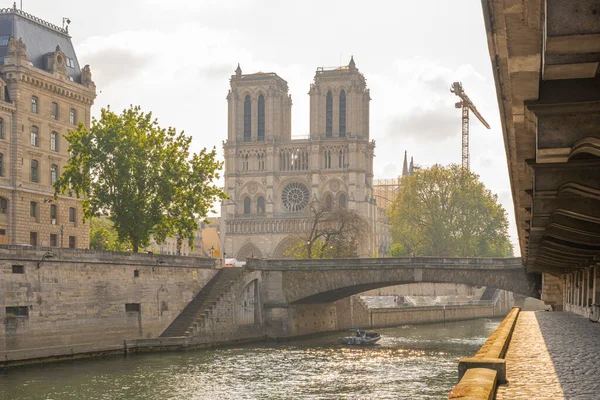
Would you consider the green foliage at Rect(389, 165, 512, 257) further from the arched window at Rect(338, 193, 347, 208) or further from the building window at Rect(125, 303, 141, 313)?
the building window at Rect(125, 303, 141, 313)

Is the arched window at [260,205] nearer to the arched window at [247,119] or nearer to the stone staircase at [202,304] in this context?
the arched window at [247,119]

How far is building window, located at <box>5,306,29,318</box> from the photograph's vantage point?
4194cm

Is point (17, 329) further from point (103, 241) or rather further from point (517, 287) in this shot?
point (103, 241)

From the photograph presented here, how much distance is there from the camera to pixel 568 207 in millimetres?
17688

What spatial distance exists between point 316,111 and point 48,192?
240ft

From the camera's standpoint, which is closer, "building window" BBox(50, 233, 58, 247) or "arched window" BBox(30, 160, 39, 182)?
"arched window" BBox(30, 160, 39, 182)

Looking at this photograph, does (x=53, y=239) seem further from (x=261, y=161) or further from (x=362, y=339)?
(x=261, y=161)

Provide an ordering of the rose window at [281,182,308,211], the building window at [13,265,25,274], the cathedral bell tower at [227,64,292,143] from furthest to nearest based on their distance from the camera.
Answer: the cathedral bell tower at [227,64,292,143] → the rose window at [281,182,308,211] → the building window at [13,265,25,274]

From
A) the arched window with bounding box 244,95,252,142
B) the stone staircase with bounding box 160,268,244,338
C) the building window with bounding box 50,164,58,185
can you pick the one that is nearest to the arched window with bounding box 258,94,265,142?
the arched window with bounding box 244,95,252,142

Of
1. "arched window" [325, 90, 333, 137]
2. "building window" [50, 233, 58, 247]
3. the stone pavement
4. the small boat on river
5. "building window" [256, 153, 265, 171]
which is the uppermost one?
"arched window" [325, 90, 333, 137]

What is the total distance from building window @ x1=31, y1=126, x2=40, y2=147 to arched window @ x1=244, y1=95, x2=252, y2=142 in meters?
75.3

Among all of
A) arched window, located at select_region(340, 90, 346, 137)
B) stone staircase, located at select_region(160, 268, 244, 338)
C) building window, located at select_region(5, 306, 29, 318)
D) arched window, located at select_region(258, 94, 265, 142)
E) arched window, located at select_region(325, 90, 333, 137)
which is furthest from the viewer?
arched window, located at select_region(258, 94, 265, 142)

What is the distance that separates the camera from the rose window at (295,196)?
13362 centimetres

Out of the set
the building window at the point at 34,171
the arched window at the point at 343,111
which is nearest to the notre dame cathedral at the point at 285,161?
the arched window at the point at 343,111
